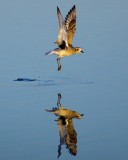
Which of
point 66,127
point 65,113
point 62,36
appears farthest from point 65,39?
point 66,127

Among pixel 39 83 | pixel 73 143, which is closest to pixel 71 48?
pixel 39 83

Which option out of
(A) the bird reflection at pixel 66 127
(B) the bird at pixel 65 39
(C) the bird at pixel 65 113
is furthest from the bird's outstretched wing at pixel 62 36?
(C) the bird at pixel 65 113

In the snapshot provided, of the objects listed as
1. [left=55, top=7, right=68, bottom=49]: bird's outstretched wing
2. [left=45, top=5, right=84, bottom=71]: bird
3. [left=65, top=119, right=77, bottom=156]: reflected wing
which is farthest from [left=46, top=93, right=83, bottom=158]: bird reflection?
[left=45, top=5, right=84, bottom=71]: bird

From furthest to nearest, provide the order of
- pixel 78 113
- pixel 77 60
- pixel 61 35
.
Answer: pixel 77 60 → pixel 61 35 → pixel 78 113

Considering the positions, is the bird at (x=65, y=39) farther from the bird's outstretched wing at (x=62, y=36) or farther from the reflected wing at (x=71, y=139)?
the reflected wing at (x=71, y=139)

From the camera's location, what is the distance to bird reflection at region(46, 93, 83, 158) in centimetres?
1034

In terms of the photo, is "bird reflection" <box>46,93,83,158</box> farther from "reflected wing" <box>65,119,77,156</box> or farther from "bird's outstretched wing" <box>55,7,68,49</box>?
"bird's outstretched wing" <box>55,7,68,49</box>

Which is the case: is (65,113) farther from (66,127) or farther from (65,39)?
(65,39)

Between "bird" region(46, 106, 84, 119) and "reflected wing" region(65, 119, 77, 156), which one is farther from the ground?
"bird" region(46, 106, 84, 119)

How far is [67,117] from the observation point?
11.9 metres

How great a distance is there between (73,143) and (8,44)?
6610 mm

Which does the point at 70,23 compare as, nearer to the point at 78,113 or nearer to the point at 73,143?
the point at 78,113

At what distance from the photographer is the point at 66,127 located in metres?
11.2

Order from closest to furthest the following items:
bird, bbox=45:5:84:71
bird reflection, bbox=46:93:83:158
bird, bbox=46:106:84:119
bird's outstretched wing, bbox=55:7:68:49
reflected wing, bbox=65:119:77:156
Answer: reflected wing, bbox=65:119:77:156, bird reflection, bbox=46:93:83:158, bird, bbox=46:106:84:119, bird's outstretched wing, bbox=55:7:68:49, bird, bbox=45:5:84:71
